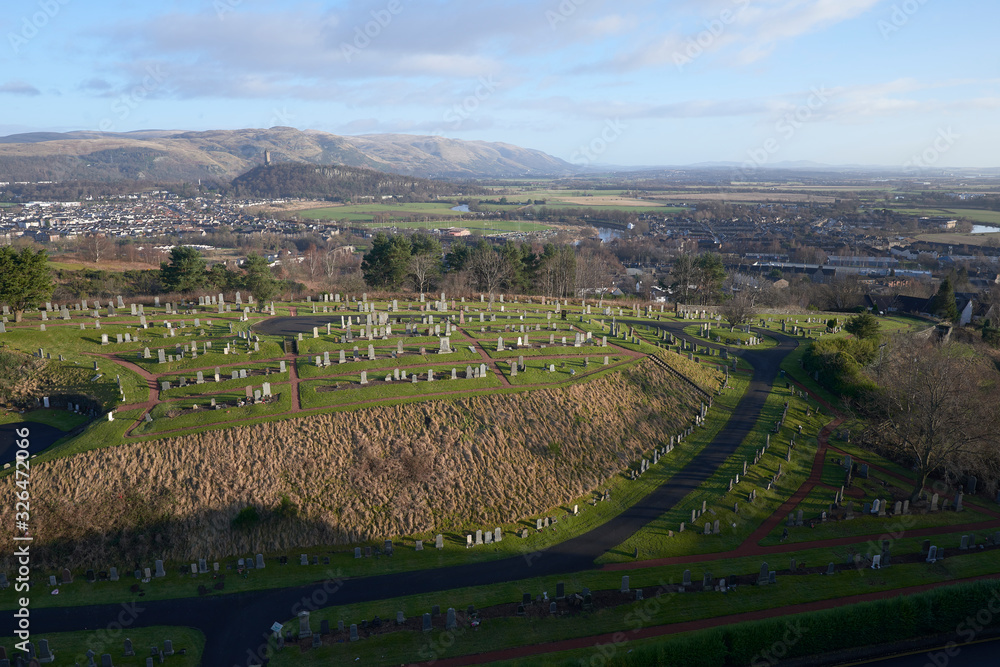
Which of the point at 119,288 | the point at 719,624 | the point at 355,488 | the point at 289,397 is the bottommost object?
the point at 719,624

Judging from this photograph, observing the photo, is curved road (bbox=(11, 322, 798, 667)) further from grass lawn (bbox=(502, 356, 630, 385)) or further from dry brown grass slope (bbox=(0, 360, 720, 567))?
grass lawn (bbox=(502, 356, 630, 385))

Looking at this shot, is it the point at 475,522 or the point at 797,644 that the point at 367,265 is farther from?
the point at 797,644

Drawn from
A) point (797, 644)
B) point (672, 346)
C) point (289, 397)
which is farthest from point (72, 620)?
point (672, 346)

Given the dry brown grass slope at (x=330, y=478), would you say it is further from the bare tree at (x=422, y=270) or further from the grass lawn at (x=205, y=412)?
the bare tree at (x=422, y=270)

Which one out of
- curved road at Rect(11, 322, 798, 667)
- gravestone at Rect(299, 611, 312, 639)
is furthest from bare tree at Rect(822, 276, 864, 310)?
gravestone at Rect(299, 611, 312, 639)

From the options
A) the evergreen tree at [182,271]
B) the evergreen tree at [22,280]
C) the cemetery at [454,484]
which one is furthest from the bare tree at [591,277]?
the evergreen tree at [22,280]

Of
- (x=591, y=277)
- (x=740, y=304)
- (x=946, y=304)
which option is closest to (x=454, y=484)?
(x=740, y=304)
